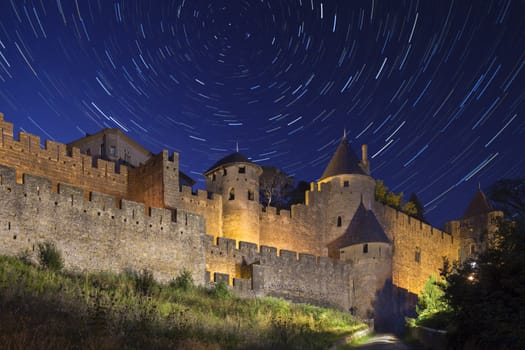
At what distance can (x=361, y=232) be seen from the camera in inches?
1596

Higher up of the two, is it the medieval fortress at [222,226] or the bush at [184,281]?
the medieval fortress at [222,226]

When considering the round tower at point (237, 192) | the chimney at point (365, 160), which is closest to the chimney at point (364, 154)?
the chimney at point (365, 160)

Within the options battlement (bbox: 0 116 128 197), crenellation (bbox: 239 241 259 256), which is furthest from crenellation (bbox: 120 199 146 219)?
crenellation (bbox: 239 241 259 256)

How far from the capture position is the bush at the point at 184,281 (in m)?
27.0

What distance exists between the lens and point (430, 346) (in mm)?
20562

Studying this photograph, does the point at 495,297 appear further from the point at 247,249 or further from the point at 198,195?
the point at 198,195

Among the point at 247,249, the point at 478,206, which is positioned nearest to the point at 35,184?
the point at 247,249

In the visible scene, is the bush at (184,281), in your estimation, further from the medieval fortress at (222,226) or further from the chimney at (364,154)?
the chimney at (364,154)

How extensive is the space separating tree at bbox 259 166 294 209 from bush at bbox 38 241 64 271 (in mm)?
31614

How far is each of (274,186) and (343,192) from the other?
47.1 feet

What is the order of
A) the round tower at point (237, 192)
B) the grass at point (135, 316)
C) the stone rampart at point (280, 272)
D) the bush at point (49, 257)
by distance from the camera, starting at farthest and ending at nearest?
the round tower at point (237, 192)
the stone rampart at point (280, 272)
the bush at point (49, 257)
the grass at point (135, 316)

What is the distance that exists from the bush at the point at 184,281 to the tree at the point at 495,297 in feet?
36.7

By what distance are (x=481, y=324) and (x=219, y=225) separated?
2341 centimetres

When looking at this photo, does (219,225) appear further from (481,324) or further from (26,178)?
(481,324)
